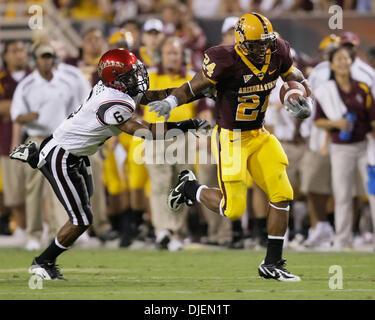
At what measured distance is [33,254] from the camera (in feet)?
31.9

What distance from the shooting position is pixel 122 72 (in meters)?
7.18

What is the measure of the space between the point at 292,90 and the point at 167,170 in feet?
11.5

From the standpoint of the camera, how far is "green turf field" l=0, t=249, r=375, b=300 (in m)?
6.45

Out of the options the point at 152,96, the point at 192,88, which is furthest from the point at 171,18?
the point at 192,88

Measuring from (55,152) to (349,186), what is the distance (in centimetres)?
383

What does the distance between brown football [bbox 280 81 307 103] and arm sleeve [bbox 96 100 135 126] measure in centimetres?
116

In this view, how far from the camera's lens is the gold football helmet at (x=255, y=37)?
6.95m

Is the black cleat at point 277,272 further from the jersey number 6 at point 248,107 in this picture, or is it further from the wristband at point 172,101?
the wristband at point 172,101

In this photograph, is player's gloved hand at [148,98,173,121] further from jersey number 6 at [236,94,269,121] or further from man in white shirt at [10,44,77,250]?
man in white shirt at [10,44,77,250]

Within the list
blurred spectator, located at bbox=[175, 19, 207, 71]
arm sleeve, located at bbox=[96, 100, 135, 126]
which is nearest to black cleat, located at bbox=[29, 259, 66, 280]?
arm sleeve, located at bbox=[96, 100, 135, 126]

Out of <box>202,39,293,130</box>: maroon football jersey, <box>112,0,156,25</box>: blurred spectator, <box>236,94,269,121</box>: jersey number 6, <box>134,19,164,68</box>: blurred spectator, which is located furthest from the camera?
<box>112,0,156,25</box>: blurred spectator

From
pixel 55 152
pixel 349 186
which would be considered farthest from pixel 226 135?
pixel 349 186

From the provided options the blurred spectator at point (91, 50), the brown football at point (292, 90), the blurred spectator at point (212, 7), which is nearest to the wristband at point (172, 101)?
the brown football at point (292, 90)

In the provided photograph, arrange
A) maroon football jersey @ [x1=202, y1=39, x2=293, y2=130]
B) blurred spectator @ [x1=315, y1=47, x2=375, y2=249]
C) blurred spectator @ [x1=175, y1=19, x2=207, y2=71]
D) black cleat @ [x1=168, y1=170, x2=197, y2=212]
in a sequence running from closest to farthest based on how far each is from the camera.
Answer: maroon football jersey @ [x1=202, y1=39, x2=293, y2=130], black cleat @ [x1=168, y1=170, x2=197, y2=212], blurred spectator @ [x1=315, y1=47, x2=375, y2=249], blurred spectator @ [x1=175, y1=19, x2=207, y2=71]
